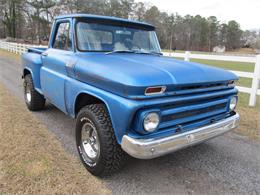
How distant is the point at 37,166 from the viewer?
3.03 m

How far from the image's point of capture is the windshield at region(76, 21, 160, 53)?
3.51 m

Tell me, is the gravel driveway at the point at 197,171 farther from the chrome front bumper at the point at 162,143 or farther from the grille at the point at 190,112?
the grille at the point at 190,112

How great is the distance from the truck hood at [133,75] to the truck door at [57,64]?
1.84 ft

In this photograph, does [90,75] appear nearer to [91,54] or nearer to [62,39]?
[91,54]

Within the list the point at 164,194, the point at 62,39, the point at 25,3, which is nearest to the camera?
the point at 164,194

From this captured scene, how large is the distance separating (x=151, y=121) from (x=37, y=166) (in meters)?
1.70

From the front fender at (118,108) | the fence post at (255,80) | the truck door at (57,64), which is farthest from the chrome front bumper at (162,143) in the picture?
the fence post at (255,80)

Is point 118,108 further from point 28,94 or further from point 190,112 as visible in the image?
point 28,94

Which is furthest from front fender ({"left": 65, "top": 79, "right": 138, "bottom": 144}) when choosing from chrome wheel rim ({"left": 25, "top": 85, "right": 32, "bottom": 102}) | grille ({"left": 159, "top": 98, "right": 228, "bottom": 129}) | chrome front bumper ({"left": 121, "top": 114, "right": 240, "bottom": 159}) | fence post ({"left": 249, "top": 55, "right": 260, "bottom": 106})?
fence post ({"left": 249, "top": 55, "right": 260, "bottom": 106})

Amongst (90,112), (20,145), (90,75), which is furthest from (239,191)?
(20,145)

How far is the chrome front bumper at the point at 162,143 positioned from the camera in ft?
7.52

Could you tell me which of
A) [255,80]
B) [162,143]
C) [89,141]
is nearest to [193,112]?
[162,143]

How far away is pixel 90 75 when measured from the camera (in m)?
2.82

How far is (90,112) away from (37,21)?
54.5m
